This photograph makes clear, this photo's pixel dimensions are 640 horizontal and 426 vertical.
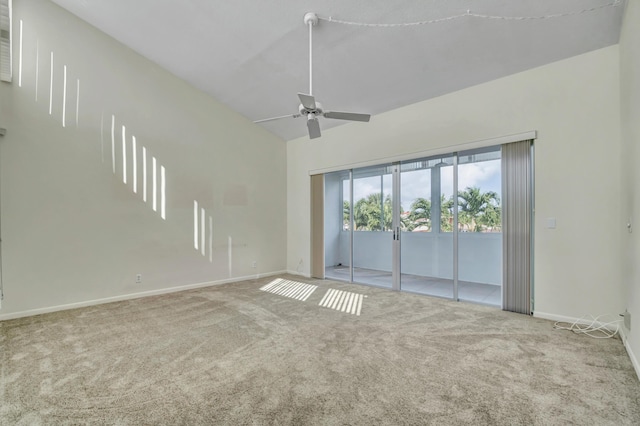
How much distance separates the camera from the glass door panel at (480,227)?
4492mm

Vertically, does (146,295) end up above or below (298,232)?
below

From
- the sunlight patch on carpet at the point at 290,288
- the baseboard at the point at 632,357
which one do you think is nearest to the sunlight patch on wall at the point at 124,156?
the sunlight patch on carpet at the point at 290,288

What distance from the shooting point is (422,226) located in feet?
17.4

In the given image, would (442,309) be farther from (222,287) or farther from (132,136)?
(132,136)

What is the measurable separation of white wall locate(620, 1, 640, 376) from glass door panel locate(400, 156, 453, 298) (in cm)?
206

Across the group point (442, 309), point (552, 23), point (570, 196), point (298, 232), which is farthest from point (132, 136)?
point (570, 196)

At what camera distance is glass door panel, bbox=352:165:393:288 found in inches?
230

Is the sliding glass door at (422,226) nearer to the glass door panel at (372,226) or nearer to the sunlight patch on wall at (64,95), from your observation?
the glass door panel at (372,226)

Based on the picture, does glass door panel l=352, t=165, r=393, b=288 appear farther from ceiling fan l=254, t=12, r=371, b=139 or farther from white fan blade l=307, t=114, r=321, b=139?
ceiling fan l=254, t=12, r=371, b=139

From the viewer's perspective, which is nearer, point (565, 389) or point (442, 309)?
point (565, 389)

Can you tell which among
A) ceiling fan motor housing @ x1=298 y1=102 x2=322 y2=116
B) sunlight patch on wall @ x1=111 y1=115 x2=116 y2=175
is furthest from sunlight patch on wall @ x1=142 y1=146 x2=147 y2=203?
ceiling fan motor housing @ x1=298 y1=102 x2=322 y2=116

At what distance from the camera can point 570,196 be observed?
368 centimetres

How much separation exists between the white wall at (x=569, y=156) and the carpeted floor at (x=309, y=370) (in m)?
0.55

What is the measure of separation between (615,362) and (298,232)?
5.34 metres
